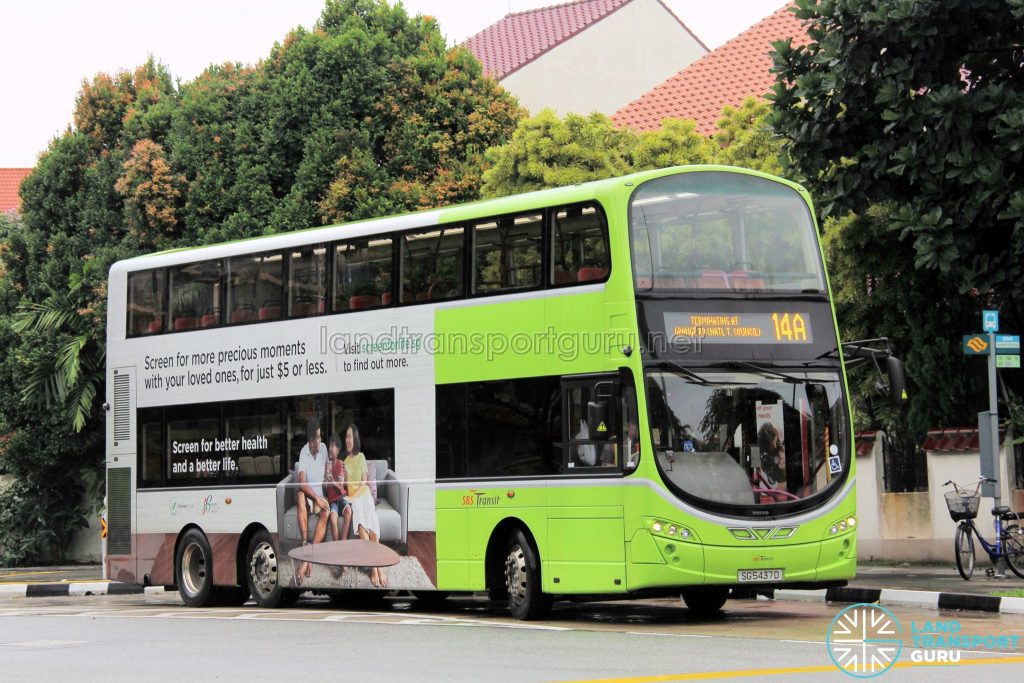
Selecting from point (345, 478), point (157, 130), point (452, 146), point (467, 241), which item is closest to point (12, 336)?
point (157, 130)

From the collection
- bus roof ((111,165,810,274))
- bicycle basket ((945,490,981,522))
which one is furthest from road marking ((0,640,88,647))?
bicycle basket ((945,490,981,522))

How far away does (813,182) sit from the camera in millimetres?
21203

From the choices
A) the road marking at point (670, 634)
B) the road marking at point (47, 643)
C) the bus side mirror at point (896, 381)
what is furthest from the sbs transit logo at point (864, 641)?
the road marking at point (47, 643)

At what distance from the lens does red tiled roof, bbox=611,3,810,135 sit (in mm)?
36406

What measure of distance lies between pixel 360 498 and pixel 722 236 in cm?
568

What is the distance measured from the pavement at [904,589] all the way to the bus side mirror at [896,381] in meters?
2.46

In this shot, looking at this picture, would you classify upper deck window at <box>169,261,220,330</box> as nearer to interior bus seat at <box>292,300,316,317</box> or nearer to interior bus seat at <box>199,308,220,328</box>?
interior bus seat at <box>199,308,220,328</box>

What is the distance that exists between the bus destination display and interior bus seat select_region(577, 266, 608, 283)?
0.81 m

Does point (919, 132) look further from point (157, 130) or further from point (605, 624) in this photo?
point (157, 130)

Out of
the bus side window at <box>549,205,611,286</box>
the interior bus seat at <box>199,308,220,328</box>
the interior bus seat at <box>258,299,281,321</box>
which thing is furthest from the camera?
the interior bus seat at <box>199,308,220,328</box>

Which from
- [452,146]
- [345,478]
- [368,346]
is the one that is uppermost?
[452,146]

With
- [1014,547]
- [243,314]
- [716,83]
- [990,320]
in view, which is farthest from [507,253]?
[716,83]

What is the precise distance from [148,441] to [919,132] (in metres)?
11.2

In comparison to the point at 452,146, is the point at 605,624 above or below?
A: below
